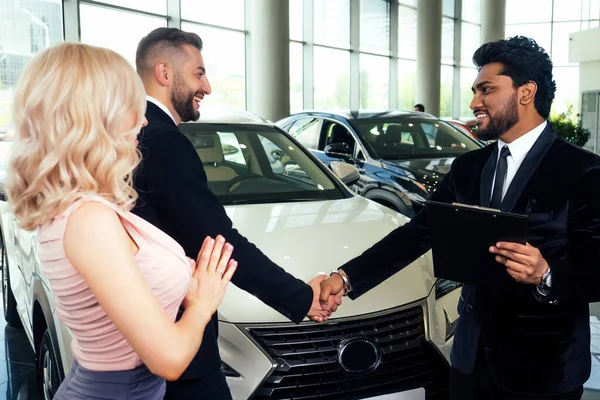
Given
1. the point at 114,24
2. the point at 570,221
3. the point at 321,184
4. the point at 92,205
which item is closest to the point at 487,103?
the point at 570,221

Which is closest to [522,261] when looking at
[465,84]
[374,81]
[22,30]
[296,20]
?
[22,30]

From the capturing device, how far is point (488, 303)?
1.81 m

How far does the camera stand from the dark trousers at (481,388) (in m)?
1.78

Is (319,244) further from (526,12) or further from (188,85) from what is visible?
(526,12)

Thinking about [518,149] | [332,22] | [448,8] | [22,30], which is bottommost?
[518,149]

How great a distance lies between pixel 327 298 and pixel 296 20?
1395 centimetres

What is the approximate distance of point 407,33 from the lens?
64.5 ft

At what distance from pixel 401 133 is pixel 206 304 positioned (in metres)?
5.58

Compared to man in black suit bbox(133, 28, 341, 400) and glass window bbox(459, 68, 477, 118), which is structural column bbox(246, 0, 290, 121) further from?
glass window bbox(459, 68, 477, 118)

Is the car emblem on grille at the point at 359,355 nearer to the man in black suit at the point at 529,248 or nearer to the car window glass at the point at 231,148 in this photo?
the man in black suit at the point at 529,248

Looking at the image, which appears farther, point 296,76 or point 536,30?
point 536,30

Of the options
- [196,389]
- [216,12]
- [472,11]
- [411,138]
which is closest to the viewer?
[196,389]

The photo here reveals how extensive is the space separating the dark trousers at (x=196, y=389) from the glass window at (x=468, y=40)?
22.5 metres

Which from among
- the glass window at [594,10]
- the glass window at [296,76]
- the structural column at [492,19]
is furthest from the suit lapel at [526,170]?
the glass window at [594,10]
